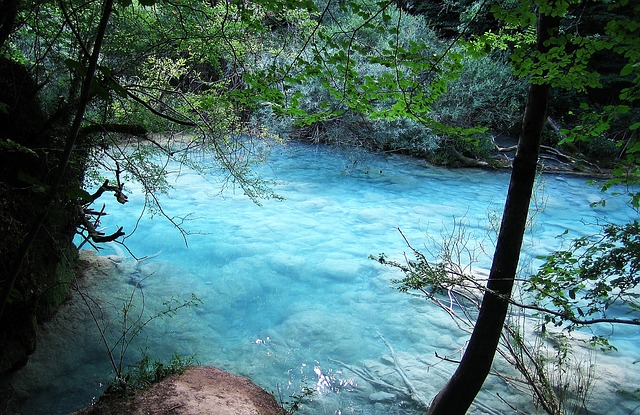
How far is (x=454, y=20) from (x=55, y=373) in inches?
679

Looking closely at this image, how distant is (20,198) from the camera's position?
10.7 ft

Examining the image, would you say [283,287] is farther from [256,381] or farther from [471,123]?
[471,123]

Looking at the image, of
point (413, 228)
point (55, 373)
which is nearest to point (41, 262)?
point (55, 373)

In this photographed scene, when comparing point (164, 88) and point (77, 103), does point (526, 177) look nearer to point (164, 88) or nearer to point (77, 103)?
point (77, 103)

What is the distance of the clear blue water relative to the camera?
4.20 m

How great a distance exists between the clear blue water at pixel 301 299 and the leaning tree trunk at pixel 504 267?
1200 millimetres

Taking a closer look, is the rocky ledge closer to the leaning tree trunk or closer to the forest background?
the forest background

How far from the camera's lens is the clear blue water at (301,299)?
420 cm

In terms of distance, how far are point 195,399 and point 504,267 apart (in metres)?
2.49

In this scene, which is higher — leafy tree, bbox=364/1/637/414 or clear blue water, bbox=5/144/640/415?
leafy tree, bbox=364/1/637/414

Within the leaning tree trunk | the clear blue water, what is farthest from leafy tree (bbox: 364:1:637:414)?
the clear blue water

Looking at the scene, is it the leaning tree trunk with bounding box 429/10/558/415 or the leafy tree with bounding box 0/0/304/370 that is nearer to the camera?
the leaning tree trunk with bounding box 429/10/558/415

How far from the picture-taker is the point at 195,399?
329cm

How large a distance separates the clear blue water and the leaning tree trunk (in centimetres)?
120
